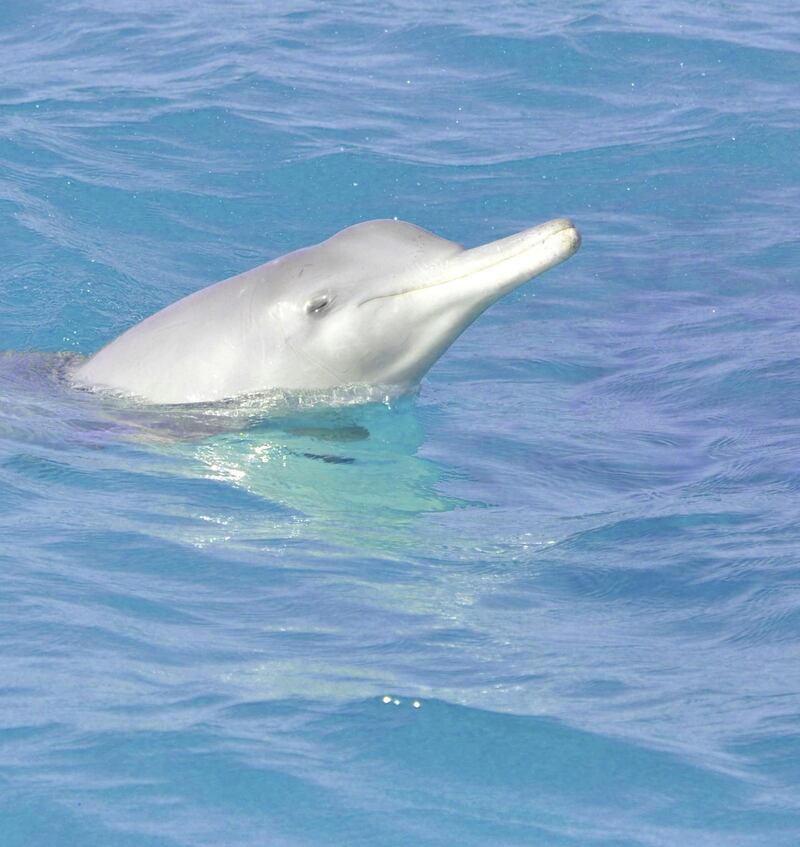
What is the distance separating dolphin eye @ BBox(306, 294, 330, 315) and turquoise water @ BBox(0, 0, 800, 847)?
0.56m

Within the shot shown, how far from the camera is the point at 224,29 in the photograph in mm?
18734

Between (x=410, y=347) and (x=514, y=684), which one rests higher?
(x=410, y=347)

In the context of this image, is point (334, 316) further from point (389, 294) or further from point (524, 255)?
point (524, 255)

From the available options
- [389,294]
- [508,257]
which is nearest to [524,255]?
[508,257]

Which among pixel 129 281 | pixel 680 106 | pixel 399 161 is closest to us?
pixel 129 281

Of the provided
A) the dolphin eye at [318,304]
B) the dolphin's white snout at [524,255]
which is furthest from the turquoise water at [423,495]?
the dolphin's white snout at [524,255]

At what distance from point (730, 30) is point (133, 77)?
683 cm

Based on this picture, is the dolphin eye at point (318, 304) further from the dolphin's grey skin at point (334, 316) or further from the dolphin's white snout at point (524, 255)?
the dolphin's white snout at point (524, 255)

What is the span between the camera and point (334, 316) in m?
8.11

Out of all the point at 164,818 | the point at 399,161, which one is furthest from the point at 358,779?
the point at 399,161

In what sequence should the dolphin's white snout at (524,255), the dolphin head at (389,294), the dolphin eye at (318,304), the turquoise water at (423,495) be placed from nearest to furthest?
the turquoise water at (423,495) < the dolphin's white snout at (524,255) < the dolphin head at (389,294) < the dolphin eye at (318,304)

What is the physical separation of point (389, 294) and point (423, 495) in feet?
3.30

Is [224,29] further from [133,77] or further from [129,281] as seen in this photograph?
[129,281]

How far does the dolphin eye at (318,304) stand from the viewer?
8.10 meters
